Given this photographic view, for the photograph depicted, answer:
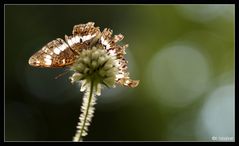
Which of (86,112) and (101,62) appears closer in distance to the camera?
(86,112)

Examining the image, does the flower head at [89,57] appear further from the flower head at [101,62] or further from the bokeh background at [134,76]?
the bokeh background at [134,76]

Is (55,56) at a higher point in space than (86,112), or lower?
higher

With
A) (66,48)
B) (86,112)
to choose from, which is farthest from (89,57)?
(86,112)

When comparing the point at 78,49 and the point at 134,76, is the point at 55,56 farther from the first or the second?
the point at 134,76

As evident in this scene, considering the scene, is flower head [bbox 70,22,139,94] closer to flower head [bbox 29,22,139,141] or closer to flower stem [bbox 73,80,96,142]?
flower head [bbox 29,22,139,141]

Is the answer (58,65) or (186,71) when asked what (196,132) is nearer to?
(186,71)

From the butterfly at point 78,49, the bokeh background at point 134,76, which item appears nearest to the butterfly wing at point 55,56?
the butterfly at point 78,49

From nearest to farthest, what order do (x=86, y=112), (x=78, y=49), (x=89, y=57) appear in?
(x=86, y=112)
(x=89, y=57)
(x=78, y=49)
